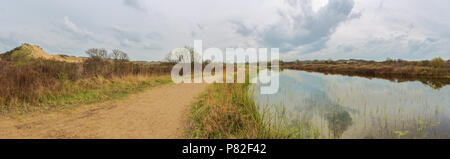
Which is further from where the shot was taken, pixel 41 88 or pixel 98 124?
pixel 41 88

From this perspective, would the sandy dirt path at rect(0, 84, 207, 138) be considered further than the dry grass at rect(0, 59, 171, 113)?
No

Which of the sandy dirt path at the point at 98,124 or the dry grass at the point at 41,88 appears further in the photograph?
the dry grass at the point at 41,88

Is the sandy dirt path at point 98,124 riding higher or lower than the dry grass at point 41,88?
lower

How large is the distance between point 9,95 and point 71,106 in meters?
2.10

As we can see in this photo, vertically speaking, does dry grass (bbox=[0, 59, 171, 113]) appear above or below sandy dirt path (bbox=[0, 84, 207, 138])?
above

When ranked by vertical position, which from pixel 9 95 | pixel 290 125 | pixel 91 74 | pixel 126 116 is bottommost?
pixel 290 125

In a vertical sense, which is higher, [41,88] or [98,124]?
[41,88]

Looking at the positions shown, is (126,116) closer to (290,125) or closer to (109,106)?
(109,106)

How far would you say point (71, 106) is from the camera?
522 centimetres
